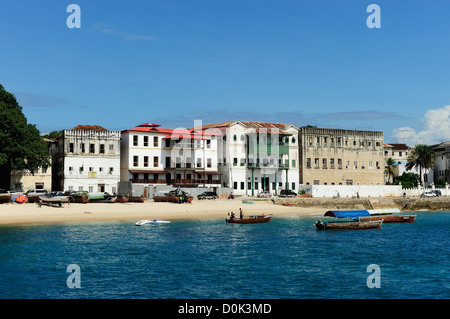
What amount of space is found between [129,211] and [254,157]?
3728cm

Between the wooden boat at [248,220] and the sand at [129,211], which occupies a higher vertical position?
the sand at [129,211]

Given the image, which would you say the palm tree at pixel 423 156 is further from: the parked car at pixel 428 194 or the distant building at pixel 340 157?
the parked car at pixel 428 194

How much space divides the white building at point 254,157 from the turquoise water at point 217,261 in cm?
4003

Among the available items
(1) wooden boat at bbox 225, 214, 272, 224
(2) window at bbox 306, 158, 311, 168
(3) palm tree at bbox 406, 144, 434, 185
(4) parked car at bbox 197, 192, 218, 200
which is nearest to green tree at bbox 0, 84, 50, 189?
(4) parked car at bbox 197, 192, 218, 200

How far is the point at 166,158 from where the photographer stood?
92750 millimetres

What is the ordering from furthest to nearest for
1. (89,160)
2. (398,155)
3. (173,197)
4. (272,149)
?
(398,155), (272,149), (89,160), (173,197)

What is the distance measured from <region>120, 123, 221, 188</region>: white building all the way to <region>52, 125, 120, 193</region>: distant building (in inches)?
106

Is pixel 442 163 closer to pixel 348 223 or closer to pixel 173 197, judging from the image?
pixel 173 197

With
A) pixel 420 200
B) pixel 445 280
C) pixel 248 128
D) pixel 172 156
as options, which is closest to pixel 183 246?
pixel 445 280

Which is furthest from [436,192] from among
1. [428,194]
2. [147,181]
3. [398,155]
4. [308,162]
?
[147,181]

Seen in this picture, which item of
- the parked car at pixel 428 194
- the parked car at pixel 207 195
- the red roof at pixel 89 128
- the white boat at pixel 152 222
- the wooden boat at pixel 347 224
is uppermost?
the red roof at pixel 89 128

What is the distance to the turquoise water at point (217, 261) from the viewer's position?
26.7 metres
